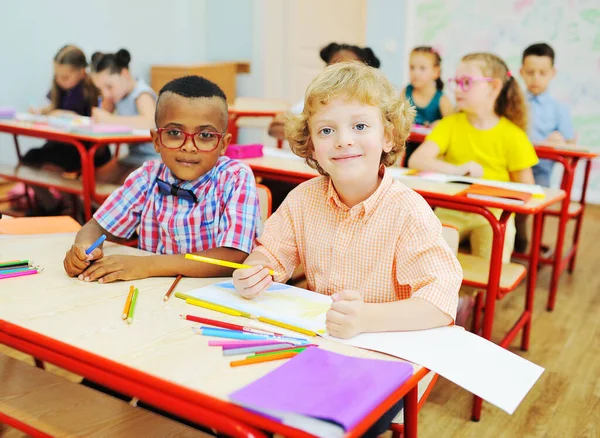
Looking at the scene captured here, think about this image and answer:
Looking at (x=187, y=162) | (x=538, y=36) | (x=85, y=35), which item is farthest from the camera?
(x=85, y=35)

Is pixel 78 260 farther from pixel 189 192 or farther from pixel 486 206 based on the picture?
pixel 486 206

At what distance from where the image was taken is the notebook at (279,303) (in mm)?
1068

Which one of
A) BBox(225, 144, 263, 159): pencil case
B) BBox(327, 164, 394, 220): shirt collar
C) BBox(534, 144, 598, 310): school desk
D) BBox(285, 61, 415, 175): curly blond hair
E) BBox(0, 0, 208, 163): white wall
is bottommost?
BBox(534, 144, 598, 310): school desk

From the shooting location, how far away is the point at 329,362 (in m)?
0.88

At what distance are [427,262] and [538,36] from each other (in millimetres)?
5095

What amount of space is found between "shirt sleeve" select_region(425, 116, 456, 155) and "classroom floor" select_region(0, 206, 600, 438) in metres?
0.85

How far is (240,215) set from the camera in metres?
1.50

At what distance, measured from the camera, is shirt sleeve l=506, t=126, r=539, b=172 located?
286 cm

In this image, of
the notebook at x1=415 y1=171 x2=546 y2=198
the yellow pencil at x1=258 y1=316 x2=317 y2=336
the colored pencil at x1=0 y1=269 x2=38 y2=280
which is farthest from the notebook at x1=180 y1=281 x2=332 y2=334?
the notebook at x1=415 y1=171 x2=546 y2=198

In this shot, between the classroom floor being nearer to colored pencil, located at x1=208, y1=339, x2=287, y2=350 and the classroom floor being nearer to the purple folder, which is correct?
colored pencil, located at x1=208, y1=339, x2=287, y2=350

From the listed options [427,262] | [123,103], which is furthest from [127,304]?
[123,103]

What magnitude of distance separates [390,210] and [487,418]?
1.11 metres

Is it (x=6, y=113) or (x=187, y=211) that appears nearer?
(x=187, y=211)

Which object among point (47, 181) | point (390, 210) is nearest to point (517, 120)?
point (390, 210)
